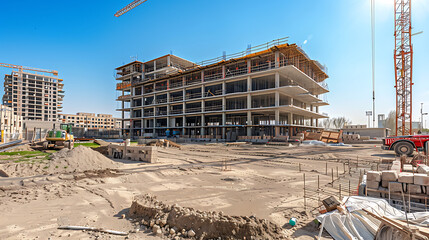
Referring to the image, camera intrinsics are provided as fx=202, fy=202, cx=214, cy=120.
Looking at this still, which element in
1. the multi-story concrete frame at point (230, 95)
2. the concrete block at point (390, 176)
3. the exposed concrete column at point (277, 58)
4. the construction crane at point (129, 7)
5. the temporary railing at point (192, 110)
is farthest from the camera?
the construction crane at point (129, 7)

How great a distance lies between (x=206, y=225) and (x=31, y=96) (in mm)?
113721

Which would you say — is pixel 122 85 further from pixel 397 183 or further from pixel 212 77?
pixel 397 183

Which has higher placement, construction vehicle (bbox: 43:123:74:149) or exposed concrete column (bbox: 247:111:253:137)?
exposed concrete column (bbox: 247:111:253:137)

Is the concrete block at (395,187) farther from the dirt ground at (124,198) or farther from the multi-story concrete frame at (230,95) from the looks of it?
the multi-story concrete frame at (230,95)

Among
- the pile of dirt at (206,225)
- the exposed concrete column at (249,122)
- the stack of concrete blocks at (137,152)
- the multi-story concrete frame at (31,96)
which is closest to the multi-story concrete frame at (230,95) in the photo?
the exposed concrete column at (249,122)

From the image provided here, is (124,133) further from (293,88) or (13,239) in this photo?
(13,239)

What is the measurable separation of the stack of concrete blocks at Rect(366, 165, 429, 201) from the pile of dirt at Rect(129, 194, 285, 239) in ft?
10.6

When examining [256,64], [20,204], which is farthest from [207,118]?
[20,204]

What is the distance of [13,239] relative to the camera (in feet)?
12.9

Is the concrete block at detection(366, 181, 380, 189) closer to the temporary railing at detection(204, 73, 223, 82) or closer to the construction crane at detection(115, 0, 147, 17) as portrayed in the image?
the temporary railing at detection(204, 73, 223, 82)

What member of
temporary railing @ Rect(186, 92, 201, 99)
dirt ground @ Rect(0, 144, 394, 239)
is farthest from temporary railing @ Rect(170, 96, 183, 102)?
dirt ground @ Rect(0, 144, 394, 239)

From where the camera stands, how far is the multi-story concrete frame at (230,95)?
108ft

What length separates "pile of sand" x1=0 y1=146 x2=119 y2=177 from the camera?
363 inches

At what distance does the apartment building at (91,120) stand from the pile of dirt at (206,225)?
119956 mm
